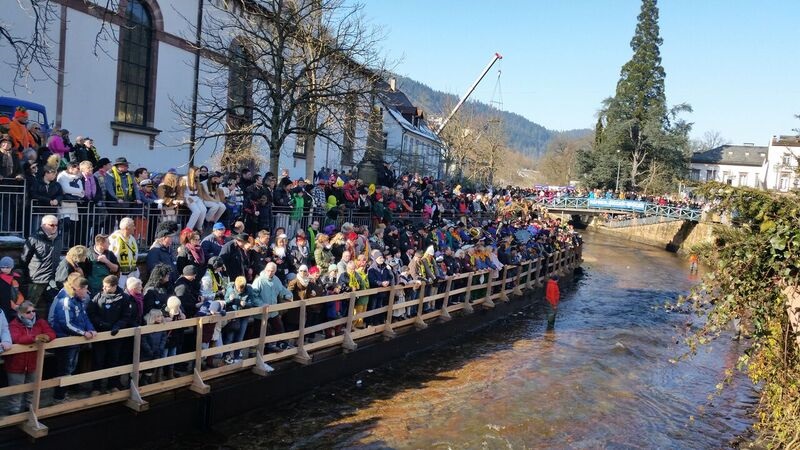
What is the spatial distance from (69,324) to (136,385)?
124 centimetres

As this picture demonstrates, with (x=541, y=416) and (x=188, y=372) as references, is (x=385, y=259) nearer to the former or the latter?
(x=541, y=416)

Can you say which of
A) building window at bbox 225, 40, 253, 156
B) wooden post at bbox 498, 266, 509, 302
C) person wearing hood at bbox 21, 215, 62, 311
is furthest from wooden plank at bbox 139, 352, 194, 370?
wooden post at bbox 498, 266, 509, 302

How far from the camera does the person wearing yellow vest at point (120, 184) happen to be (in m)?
11.9

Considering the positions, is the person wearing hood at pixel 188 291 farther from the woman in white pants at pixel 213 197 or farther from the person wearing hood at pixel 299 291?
the woman in white pants at pixel 213 197

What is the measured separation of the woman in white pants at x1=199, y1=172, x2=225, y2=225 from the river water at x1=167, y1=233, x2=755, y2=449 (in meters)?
4.14

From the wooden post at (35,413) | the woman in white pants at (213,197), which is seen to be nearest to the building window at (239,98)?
the woman in white pants at (213,197)

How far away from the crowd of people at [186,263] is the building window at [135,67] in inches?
279

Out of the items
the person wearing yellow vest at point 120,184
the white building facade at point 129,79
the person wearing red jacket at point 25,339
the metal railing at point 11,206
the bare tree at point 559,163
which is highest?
the bare tree at point 559,163

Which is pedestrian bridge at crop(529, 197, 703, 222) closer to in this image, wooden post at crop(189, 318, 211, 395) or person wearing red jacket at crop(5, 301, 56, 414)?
wooden post at crop(189, 318, 211, 395)

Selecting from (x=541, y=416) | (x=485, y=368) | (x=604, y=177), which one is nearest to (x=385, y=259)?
(x=485, y=368)

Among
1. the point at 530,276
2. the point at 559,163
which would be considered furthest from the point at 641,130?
the point at 530,276

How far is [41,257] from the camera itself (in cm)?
935

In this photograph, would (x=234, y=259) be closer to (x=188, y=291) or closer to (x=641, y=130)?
(x=188, y=291)

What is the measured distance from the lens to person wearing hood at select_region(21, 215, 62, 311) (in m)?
9.31
